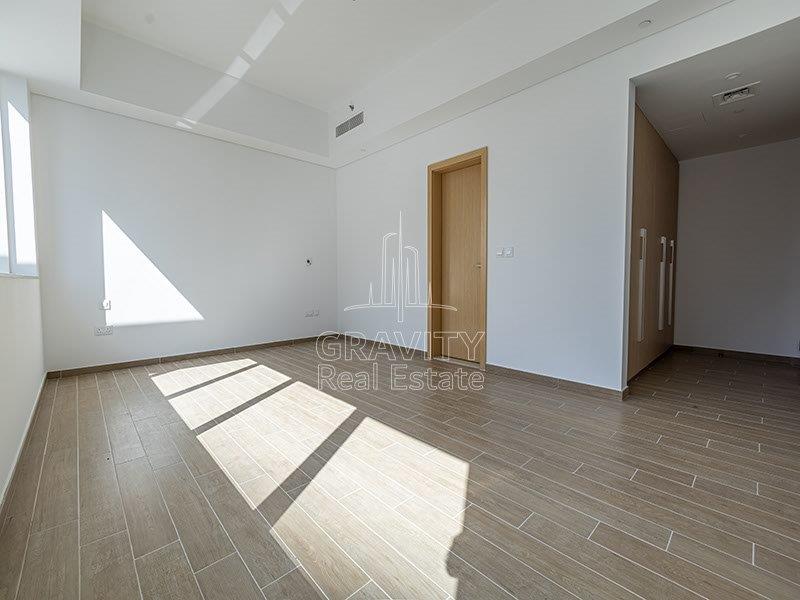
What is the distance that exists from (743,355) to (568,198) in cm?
360

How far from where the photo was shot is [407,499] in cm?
173

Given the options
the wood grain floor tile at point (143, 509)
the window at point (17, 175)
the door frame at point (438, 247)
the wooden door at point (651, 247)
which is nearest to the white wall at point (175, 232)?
the window at point (17, 175)

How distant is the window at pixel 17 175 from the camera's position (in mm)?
3215

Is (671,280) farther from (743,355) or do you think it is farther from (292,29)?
(292,29)

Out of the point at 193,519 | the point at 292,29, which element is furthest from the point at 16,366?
the point at 292,29

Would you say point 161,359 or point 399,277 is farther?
point 399,277

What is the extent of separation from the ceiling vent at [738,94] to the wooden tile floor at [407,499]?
106 inches

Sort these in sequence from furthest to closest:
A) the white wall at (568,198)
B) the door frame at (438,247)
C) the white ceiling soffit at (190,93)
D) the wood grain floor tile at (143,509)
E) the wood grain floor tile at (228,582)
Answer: the door frame at (438,247) < the white ceiling soffit at (190,93) < the white wall at (568,198) < the wood grain floor tile at (143,509) < the wood grain floor tile at (228,582)

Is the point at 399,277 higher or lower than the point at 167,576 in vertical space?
higher

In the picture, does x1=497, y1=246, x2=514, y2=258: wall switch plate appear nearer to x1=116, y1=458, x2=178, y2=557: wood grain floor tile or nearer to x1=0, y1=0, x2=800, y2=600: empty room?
x1=0, y1=0, x2=800, y2=600: empty room

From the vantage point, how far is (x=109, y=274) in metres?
3.99

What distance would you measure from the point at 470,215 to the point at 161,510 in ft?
12.6

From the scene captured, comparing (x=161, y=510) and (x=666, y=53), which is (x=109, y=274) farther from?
(x=666, y=53)

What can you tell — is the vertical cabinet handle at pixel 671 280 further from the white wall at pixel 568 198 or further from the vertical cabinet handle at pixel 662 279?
the white wall at pixel 568 198
